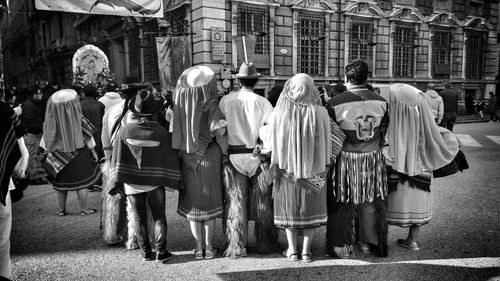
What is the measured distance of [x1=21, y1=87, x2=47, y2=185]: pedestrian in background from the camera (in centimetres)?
781

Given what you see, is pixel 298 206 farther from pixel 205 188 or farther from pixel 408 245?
pixel 408 245

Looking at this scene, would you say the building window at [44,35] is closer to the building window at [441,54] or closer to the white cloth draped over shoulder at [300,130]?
the building window at [441,54]

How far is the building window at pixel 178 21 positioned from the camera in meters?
15.4

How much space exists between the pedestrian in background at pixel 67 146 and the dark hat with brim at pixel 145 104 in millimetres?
2128

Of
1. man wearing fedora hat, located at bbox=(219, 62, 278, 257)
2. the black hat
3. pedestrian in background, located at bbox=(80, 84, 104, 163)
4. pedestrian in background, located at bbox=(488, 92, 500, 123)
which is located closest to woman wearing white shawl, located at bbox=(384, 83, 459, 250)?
man wearing fedora hat, located at bbox=(219, 62, 278, 257)

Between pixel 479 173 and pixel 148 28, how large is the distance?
14002 mm

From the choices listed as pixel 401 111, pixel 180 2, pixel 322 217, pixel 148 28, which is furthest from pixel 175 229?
pixel 148 28

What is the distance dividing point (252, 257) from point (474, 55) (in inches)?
950

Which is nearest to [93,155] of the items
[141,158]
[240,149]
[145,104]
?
[141,158]

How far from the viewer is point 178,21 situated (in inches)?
615

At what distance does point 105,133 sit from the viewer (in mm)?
4625

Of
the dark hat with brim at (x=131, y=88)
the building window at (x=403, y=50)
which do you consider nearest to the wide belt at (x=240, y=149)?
the dark hat with brim at (x=131, y=88)

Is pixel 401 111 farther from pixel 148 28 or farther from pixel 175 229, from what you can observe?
pixel 148 28

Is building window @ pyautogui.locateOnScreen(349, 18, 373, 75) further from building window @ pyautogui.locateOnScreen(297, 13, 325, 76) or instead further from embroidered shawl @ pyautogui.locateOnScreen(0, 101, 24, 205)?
embroidered shawl @ pyautogui.locateOnScreen(0, 101, 24, 205)
